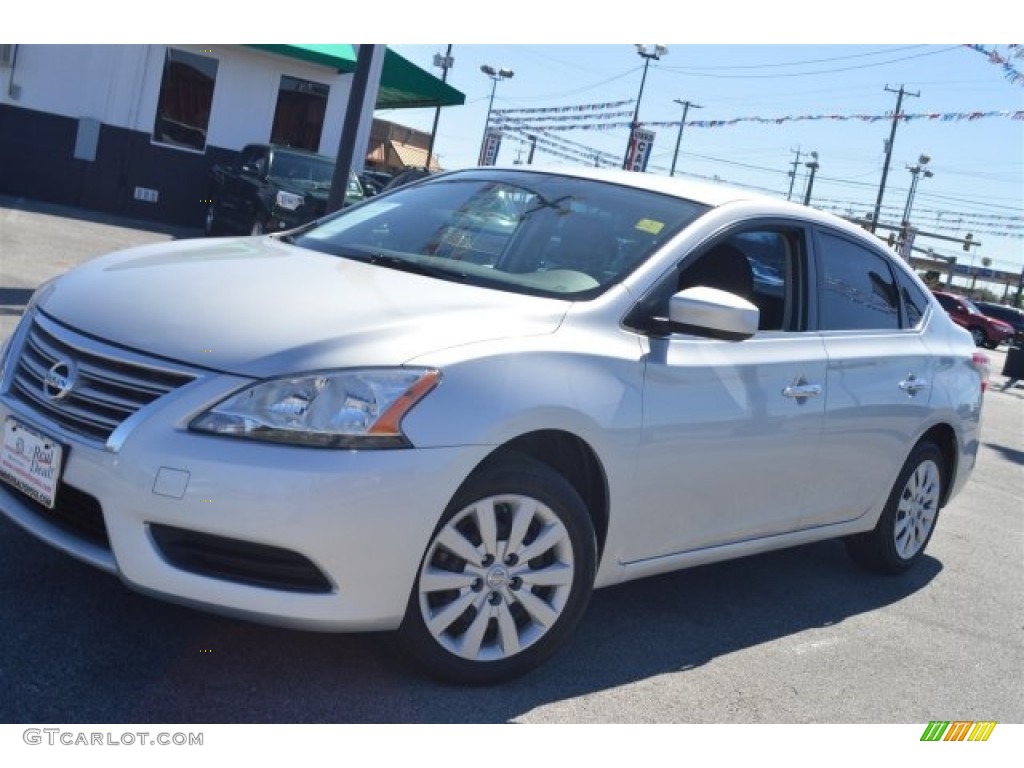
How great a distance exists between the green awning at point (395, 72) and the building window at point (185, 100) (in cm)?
122

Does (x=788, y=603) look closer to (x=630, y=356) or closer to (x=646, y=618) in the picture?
(x=646, y=618)

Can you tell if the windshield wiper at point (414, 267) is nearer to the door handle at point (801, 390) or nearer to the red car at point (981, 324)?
the door handle at point (801, 390)

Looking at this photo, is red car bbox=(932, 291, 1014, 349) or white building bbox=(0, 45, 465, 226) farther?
red car bbox=(932, 291, 1014, 349)

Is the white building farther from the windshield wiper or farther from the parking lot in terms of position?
the windshield wiper

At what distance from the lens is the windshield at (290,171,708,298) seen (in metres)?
4.03

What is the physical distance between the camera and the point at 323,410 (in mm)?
3119

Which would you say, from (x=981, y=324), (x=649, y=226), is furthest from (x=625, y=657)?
(x=981, y=324)

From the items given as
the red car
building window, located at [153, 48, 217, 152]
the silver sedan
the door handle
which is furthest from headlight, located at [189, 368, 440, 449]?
the red car

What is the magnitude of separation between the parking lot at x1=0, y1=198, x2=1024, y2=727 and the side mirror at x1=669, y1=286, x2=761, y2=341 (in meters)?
1.16

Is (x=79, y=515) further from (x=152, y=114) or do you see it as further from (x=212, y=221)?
(x=152, y=114)

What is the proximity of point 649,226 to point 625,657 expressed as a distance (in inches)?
59.5

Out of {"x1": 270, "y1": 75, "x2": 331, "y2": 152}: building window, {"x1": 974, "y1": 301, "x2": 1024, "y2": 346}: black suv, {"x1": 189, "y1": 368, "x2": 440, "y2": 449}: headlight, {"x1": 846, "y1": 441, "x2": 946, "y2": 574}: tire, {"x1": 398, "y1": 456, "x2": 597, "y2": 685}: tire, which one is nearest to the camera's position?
{"x1": 189, "y1": 368, "x2": 440, "y2": 449}: headlight

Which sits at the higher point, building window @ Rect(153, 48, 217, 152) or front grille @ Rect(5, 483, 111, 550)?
building window @ Rect(153, 48, 217, 152)

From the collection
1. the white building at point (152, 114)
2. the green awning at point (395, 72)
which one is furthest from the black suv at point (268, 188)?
the green awning at point (395, 72)
